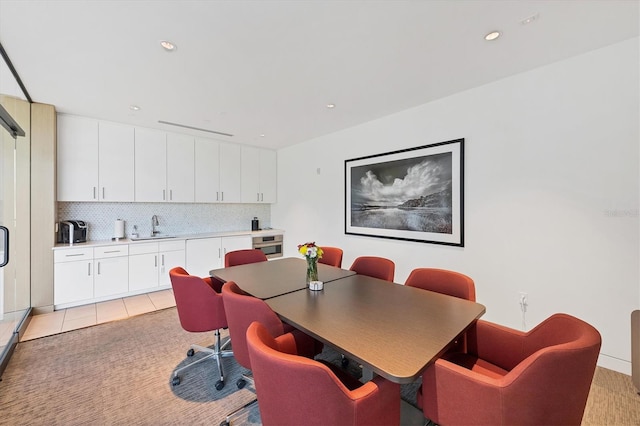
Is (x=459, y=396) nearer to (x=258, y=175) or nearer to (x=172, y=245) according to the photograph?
(x=172, y=245)

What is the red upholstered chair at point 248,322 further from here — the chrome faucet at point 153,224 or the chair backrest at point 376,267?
the chrome faucet at point 153,224

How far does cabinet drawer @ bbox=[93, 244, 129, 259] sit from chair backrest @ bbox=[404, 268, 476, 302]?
13.1 ft

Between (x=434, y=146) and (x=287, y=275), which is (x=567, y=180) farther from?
(x=287, y=275)

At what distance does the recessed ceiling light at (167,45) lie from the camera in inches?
82.0

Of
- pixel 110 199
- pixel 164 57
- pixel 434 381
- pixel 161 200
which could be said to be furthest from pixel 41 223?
pixel 434 381

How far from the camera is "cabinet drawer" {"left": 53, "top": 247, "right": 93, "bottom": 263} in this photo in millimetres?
3472

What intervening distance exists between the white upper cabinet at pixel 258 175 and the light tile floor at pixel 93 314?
7.78ft

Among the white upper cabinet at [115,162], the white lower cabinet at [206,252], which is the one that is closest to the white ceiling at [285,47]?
the white upper cabinet at [115,162]

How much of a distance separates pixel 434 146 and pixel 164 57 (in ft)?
9.55

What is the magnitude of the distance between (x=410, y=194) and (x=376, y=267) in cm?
122

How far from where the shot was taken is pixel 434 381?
1207 millimetres

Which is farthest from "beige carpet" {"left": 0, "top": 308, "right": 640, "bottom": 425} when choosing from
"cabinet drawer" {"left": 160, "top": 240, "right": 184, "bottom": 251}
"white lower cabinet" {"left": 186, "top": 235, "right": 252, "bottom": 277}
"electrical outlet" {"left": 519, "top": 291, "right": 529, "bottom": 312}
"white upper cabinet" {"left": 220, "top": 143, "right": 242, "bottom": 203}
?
"white upper cabinet" {"left": 220, "top": 143, "right": 242, "bottom": 203}

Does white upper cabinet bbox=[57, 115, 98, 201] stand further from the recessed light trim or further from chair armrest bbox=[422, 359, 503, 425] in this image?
the recessed light trim

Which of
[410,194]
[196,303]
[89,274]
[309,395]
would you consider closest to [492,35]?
[410,194]
